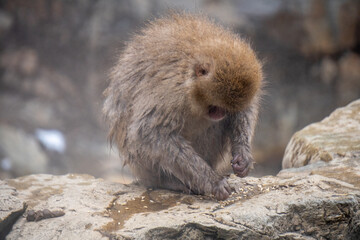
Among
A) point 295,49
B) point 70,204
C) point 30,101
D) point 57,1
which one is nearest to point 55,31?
point 57,1

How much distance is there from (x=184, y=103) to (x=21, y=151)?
7.24 m

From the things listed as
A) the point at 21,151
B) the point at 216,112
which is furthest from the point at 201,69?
the point at 21,151

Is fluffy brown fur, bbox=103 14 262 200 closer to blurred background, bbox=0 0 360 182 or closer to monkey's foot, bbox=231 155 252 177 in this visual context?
monkey's foot, bbox=231 155 252 177

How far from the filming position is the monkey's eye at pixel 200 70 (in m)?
4.34

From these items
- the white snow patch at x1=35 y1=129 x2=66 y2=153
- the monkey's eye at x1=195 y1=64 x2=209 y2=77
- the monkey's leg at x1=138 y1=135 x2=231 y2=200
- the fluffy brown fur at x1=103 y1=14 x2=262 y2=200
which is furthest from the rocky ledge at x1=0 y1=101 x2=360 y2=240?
the white snow patch at x1=35 y1=129 x2=66 y2=153

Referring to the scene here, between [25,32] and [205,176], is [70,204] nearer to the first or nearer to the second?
[205,176]

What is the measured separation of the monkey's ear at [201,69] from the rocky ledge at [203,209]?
117cm

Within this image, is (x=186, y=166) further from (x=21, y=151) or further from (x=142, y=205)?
(x=21, y=151)

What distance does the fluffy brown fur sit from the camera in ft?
14.1

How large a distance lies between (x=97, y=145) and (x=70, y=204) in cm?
711

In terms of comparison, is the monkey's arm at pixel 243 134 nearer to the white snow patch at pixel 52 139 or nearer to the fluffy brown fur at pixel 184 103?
the fluffy brown fur at pixel 184 103

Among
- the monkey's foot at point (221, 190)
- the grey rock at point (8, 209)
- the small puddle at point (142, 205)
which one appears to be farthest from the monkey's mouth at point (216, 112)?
the grey rock at point (8, 209)

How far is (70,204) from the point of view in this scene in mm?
4387

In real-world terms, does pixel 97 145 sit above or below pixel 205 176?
above
